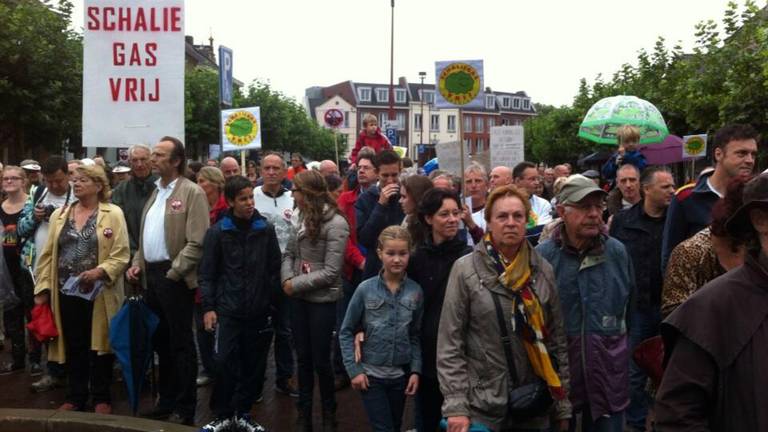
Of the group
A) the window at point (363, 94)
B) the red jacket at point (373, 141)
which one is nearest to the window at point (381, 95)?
the window at point (363, 94)

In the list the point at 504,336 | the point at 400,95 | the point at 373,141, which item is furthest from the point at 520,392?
the point at 400,95

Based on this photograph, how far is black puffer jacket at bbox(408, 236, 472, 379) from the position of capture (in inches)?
201

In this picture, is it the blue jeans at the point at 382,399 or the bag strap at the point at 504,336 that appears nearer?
the bag strap at the point at 504,336

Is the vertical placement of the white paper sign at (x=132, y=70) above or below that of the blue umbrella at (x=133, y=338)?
above

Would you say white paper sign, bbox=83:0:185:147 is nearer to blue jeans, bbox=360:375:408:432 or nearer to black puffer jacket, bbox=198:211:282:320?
black puffer jacket, bbox=198:211:282:320

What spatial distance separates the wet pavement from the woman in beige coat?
1.56ft

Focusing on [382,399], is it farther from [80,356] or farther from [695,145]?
[695,145]

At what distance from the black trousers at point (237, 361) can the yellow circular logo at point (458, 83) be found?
295 cm

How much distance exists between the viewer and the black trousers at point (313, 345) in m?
6.09

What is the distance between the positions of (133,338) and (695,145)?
34.8 ft

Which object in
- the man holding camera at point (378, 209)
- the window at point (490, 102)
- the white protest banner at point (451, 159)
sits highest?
the window at point (490, 102)

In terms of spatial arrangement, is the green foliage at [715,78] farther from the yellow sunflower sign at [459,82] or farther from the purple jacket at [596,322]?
the purple jacket at [596,322]

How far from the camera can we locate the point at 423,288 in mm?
5191

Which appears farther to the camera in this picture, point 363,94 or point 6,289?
point 363,94
